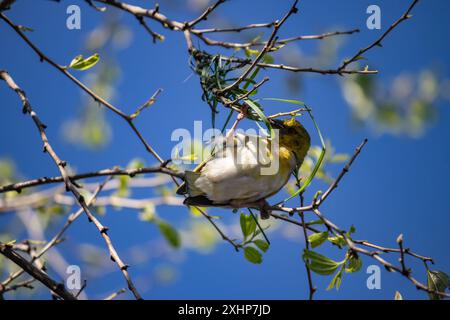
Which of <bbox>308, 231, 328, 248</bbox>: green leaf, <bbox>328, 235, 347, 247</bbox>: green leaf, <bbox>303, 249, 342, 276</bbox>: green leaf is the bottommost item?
<bbox>303, 249, 342, 276</bbox>: green leaf

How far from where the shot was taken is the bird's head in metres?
2.76

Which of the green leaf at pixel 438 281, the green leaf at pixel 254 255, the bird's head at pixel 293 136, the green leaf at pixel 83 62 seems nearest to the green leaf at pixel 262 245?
the green leaf at pixel 254 255

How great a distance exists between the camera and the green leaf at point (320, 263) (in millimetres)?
2160

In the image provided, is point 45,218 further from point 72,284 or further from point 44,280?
point 44,280

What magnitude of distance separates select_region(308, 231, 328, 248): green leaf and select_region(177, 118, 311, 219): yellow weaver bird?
1.01ft

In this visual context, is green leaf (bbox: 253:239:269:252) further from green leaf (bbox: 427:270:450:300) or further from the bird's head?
green leaf (bbox: 427:270:450:300)

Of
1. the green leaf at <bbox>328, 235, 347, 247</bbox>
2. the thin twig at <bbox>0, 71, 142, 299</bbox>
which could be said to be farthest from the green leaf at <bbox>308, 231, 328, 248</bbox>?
the thin twig at <bbox>0, 71, 142, 299</bbox>

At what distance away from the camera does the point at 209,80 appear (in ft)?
7.74

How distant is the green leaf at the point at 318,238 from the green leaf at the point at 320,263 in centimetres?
6

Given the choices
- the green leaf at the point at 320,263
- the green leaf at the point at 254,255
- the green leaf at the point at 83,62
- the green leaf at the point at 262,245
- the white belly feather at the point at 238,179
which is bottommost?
the green leaf at the point at 320,263

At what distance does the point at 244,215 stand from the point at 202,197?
240mm

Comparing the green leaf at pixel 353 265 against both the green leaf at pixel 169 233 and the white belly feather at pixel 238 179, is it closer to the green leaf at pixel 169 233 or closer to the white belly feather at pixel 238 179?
the white belly feather at pixel 238 179
